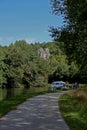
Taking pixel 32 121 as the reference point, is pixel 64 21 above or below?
above

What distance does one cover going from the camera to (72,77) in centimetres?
10750

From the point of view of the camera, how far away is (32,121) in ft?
51.8

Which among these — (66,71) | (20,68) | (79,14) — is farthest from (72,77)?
(79,14)

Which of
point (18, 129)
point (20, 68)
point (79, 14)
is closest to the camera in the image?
point (18, 129)

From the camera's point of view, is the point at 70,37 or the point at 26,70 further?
the point at 26,70

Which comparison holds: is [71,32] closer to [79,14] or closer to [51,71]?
[79,14]

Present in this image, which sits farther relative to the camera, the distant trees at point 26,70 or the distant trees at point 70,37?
the distant trees at point 26,70

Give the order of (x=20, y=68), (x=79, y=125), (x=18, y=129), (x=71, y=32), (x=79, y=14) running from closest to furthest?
1. (x=18, y=129)
2. (x=79, y=125)
3. (x=79, y=14)
4. (x=71, y=32)
5. (x=20, y=68)

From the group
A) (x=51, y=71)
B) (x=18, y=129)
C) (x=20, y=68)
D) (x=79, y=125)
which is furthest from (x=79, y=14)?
(x=51, y=71)

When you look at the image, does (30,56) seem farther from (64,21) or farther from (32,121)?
(32,121)

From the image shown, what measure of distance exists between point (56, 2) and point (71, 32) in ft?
7.93

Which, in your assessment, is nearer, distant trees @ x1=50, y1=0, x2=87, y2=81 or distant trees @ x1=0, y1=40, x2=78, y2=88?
distant trees @ x1=50, y1=0, x2=87, y2=81

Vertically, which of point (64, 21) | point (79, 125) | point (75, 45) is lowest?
point (79, 125)

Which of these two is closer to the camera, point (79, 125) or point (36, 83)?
point (79, 125)
